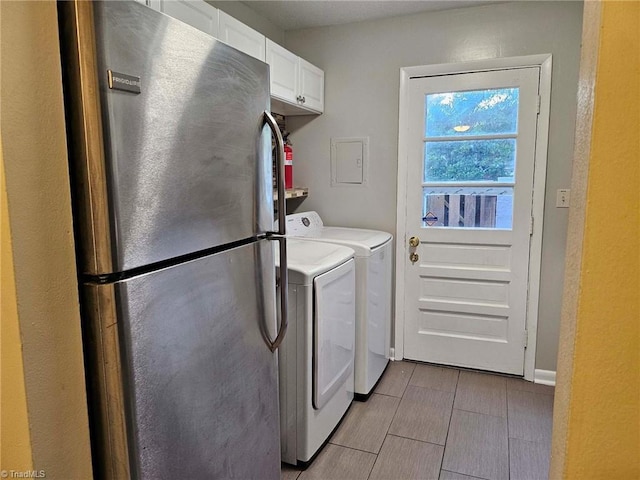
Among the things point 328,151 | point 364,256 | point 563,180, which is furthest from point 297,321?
point 563,180

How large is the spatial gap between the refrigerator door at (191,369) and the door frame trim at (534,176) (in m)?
1.70

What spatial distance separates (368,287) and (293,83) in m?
1.34

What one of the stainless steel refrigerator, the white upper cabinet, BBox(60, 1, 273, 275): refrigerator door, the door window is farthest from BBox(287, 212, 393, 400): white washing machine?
BBox(60, 1, 273, 275): refrigerator door

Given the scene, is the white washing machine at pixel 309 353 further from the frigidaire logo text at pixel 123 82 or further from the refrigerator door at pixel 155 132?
the frigidaire logo text at pixel 123 82

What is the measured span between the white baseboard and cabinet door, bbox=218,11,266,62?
2.59 meters

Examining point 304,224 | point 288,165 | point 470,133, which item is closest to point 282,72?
point 288,165

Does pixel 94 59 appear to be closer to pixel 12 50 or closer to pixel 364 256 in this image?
pixel 12 50

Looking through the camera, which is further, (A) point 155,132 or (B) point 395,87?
(B) point 395,87

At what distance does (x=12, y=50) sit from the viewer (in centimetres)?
73

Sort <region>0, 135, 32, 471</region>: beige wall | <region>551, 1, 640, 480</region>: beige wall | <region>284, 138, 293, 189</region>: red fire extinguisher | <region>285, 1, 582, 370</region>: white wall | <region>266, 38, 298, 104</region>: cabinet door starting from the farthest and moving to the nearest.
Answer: <region>284, 138, 293, 189</region>: red fire extinguisher
<region>285, 1, 582, 370</region>: white wall
<region>266, 38, 298, 104</region>: cabinet door
<region>0, 135, 32, 471</region>: beige wall
<region>551, 1, 640, 480</region>: beige wall

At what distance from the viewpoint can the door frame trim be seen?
265 cm

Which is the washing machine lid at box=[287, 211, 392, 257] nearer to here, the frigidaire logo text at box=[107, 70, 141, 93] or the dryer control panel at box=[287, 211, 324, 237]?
the dryer control panel at box=[287, 211, 324, 237]

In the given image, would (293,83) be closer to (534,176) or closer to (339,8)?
(339,8)

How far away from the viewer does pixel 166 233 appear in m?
1.05
